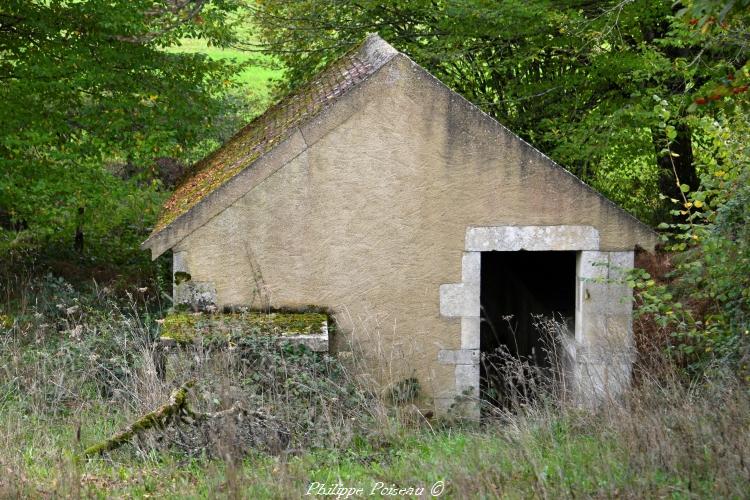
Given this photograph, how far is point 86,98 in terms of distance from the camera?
1207 centimetres

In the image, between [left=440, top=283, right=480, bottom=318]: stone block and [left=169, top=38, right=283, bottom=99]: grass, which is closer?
[left=440, top=283, right=480, bottom=318]: stone block

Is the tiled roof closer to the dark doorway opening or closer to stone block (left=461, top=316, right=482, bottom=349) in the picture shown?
stone block (left=461, top=316, right=482, bottom=349)

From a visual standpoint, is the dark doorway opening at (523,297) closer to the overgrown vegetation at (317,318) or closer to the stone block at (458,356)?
the overgrown vegetation at (317,318)

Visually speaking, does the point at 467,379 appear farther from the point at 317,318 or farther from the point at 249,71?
the point at 249,71

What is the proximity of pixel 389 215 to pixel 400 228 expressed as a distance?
0.51ft

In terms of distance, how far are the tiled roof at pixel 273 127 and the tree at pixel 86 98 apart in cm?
87

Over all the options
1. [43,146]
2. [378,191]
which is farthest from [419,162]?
[43,146]

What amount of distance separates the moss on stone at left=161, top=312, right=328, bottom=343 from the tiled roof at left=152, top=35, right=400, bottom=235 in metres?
0.93

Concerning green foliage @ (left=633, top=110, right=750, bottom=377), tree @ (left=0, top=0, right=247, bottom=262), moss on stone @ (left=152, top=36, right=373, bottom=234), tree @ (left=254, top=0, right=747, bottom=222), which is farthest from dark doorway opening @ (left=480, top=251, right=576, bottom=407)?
tree @ (left=0, top=0, right=247, bottom=262)

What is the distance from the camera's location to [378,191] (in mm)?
8305

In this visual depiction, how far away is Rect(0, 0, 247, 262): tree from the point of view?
1037cm

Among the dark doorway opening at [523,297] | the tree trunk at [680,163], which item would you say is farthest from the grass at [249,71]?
the tree trunk at [680,163]

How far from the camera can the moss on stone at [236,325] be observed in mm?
7516

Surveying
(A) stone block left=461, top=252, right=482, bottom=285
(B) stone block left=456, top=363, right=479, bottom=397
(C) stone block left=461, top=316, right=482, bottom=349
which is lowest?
(B) stone block left=456, top=363, right=479, bottom=397
